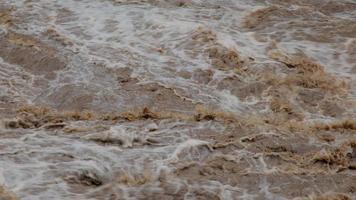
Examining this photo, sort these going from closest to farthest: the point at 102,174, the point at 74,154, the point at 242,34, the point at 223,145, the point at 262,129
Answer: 1. the point at 102,174
2. the point at 74,154
3. the point at 223,145
4. the point at 262,129
5. the point at 242,34

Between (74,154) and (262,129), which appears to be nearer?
(74,154)

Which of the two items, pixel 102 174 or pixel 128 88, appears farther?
pixel 128 88

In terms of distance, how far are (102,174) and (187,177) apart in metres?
0.92

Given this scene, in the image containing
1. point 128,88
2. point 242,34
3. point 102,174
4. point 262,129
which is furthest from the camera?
point 242,34

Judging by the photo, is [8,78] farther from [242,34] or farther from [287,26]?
[287,26]

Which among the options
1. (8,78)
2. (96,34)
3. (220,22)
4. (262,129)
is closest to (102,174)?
(262,129)

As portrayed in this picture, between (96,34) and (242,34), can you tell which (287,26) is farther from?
(96,34)

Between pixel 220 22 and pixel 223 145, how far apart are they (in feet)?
18.6

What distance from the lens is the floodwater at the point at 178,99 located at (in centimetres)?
629

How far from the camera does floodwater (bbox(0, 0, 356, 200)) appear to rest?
247 inches

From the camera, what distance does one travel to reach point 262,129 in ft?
25.1

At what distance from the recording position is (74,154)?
22.1 feet

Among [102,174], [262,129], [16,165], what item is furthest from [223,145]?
[16,165]

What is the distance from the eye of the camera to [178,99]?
29.1 ft
